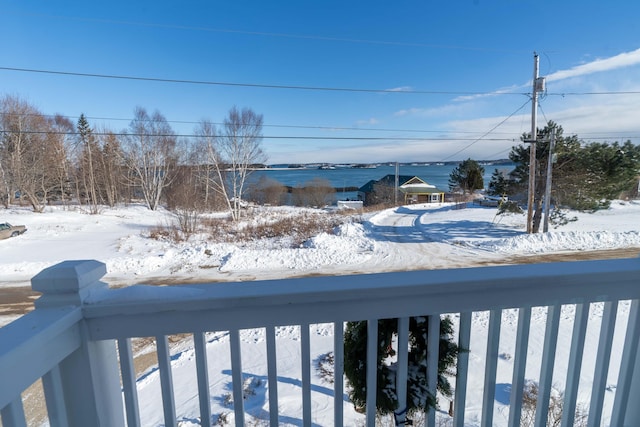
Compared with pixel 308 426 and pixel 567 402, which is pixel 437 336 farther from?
pixel 567 402

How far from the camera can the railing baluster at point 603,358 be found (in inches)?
41.8

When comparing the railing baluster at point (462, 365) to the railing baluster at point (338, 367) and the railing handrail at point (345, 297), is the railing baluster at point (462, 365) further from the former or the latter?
the railing baluster at point (338, 367)

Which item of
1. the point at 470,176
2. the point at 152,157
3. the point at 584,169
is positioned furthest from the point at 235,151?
the point at 470,176

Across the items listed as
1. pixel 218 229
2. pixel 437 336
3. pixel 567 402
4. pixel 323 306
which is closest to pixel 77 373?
pixel 323 306

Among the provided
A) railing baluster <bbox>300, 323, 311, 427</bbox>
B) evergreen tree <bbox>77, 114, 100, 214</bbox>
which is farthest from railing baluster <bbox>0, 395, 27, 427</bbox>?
evergreen tree <bbox>77, 114, 100, 214</bbox>

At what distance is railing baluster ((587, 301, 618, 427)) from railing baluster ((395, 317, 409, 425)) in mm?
707

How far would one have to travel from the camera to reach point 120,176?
77.0 feet

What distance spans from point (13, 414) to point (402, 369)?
3.33 ft

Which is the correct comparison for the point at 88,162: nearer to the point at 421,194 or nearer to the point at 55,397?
the point at 55,397

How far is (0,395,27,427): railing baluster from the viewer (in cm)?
66

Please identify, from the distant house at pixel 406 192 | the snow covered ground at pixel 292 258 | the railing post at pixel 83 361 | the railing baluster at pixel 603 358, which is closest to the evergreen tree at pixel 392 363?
the railing baluster at pixel 603 358

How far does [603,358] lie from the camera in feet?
3.60

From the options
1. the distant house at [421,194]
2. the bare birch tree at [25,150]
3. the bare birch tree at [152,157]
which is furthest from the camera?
the distant house at [421,194]

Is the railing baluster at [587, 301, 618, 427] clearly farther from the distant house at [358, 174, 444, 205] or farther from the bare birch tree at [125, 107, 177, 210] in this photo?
the distant house at [358, 174, 444, 205]
